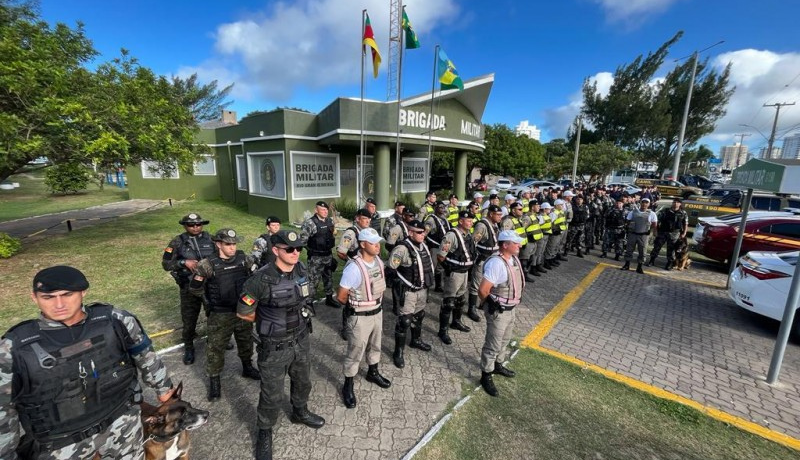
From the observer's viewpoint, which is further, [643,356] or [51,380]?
[643,356]

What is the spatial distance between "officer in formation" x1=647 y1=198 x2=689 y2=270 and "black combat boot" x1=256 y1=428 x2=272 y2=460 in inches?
402

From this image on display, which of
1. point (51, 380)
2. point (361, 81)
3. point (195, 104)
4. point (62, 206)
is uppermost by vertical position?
point (195, 104)

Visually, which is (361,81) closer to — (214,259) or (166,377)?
(214,259)

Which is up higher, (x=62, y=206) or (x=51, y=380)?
(x=51, y=380)

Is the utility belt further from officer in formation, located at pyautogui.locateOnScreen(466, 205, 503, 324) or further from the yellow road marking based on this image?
officer in formation, located at pyautogui.locateOnScreen(466, 205, 503, 324)

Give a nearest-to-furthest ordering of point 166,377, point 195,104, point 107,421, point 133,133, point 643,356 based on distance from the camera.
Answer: point 107,421 → point 166,377 → point 643,356 → point 133,133 → point 195,104

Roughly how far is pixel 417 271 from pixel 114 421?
320cm

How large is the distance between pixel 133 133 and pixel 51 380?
7497 millimetres

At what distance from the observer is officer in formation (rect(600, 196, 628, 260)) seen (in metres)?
10.2

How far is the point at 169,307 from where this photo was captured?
6.04 m

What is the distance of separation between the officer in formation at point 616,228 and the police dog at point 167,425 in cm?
1126

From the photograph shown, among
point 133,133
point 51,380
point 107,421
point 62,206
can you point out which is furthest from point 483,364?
point 62,206

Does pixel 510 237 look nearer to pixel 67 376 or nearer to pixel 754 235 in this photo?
pixel 67 376

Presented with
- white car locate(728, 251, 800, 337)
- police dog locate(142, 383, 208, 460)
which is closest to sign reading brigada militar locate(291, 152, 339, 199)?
police dog locate(142, 383, 208, 460)
